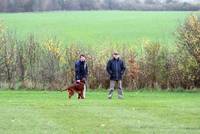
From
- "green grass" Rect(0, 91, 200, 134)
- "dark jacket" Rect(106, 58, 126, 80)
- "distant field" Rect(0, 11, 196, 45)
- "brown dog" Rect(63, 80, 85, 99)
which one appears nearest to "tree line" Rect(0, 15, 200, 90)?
"dark jacket" Rect(106, 58, 126, 80)

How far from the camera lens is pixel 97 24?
67.9 metres

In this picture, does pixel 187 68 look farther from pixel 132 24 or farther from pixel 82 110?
pixel 132 24

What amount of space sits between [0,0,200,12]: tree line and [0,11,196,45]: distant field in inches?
69.0

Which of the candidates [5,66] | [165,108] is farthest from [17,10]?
[165,108]

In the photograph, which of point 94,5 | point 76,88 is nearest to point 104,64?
point 76,88

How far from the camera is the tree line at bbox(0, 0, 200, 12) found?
74.2 m

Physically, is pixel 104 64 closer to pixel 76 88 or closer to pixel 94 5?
pixel 76 88

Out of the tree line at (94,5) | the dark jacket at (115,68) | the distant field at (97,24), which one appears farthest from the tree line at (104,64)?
the tree line at (94,5)

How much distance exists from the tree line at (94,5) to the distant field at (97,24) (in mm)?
1754

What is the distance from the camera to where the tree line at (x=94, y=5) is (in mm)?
74188

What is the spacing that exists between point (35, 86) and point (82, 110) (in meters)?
17.5

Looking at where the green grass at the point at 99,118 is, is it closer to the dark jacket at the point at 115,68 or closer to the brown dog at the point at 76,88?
the brown dog at the point at 76,88

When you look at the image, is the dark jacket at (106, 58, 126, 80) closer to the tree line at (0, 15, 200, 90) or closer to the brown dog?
the brown dog

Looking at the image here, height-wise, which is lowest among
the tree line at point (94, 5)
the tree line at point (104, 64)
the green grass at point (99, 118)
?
the tree line at point (104, 64)
